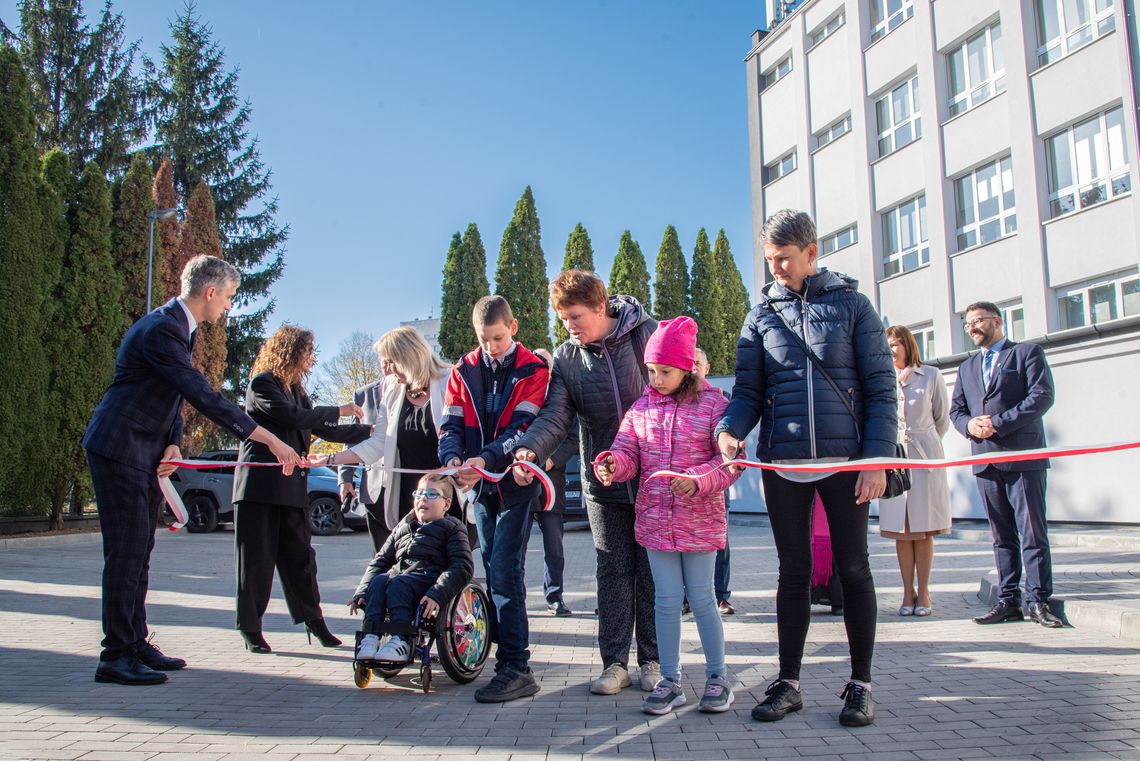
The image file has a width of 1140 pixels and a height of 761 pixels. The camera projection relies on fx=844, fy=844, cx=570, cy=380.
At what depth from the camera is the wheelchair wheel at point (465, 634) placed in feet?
14.5

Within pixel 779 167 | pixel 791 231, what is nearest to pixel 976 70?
pixel 779 167

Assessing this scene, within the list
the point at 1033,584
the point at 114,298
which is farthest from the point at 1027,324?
the point at 114,298

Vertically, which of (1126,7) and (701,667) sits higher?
(1126,7)

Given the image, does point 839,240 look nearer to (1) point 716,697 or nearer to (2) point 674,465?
(2) point 674,465

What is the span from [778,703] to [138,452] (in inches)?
145

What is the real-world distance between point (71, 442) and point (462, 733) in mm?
16405

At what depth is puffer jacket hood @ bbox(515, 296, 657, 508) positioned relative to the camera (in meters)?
4.61

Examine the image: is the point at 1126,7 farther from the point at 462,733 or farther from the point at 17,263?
the point at 17,263

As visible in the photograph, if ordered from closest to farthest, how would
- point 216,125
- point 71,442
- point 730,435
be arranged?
1. point 730,435
2. point 71,442
3. point 216,125

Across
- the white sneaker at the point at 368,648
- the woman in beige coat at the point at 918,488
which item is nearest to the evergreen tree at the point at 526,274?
the woman in beige coat at the point at 918,488

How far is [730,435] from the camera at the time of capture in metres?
3.89

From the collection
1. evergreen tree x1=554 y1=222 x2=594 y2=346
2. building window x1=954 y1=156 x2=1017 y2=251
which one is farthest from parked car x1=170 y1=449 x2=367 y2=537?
evergreen tree x1=554 y1=222 x2=594 y2=346

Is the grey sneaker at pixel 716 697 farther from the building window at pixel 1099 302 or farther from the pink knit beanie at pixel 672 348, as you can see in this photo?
the building window at pixel 1099 302

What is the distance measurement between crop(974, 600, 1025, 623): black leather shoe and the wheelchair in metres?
3.61
